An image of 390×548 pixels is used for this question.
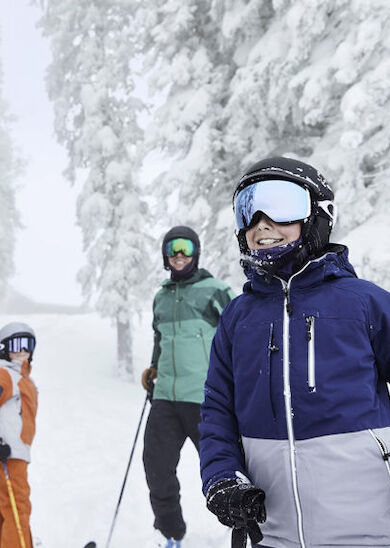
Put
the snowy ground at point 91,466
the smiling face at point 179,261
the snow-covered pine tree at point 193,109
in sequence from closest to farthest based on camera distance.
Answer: the smiling face at point 179,261 → the snowy ground at point 91,466 → the snow-covered pine tree at point 193,109

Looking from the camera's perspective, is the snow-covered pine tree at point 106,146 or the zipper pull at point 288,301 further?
the snow-covered pine tree at point 106,146

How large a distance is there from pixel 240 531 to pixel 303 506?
0.24 metres

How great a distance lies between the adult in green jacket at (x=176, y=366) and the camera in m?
4.20

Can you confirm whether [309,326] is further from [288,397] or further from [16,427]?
[16,427]

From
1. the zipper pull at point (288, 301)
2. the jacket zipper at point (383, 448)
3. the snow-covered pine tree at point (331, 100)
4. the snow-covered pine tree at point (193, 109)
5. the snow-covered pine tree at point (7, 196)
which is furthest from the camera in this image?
the snow-covered pine tree at point (7, 196)

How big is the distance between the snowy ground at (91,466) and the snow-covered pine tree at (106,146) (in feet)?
7.74

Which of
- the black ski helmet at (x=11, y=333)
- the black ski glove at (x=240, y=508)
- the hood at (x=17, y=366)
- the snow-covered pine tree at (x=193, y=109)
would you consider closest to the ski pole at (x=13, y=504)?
the hood at (x=17, y=366)

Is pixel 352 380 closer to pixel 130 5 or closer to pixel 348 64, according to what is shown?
pixel 348 64

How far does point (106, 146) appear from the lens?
14.8 metres

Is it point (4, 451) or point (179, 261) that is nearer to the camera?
point (4, 451)

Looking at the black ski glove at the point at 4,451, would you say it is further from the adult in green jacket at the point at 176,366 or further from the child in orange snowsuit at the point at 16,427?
the adult in green jacket at the point at 176,366

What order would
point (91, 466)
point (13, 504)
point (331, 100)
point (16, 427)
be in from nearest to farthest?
Answer: 1. point (13, 504)
2. point (16, 427)
3. point (331, 100)
4. point (91, 466)

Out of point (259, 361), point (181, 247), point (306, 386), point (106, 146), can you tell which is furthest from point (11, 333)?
point (106, 146)

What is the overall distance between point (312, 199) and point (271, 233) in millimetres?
217
